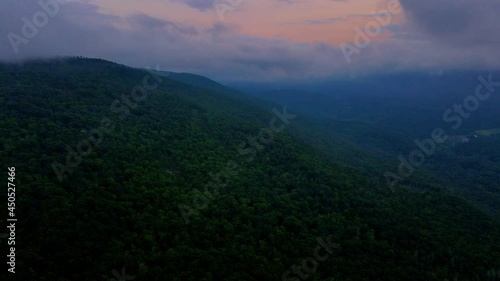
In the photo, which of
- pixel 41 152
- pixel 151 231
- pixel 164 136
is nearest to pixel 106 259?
pixel 151 231

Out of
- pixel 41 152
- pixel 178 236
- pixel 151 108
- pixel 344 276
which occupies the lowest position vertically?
pixel 344 276

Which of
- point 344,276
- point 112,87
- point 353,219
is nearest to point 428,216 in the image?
point 353,219

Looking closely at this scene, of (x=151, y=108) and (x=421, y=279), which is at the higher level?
(x=151, y=108)

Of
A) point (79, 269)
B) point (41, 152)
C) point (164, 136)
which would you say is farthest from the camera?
point (164, 136)

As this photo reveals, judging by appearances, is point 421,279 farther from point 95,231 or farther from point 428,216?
point 95,231

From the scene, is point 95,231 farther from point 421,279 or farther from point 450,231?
point 450,231

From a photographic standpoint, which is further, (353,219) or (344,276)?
(353,219)

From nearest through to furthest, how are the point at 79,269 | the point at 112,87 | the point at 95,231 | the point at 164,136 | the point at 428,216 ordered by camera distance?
the point at 79,269 < the point at 95,231 < the point at 428,216 < the point at 164,136 < the point at 112,87
